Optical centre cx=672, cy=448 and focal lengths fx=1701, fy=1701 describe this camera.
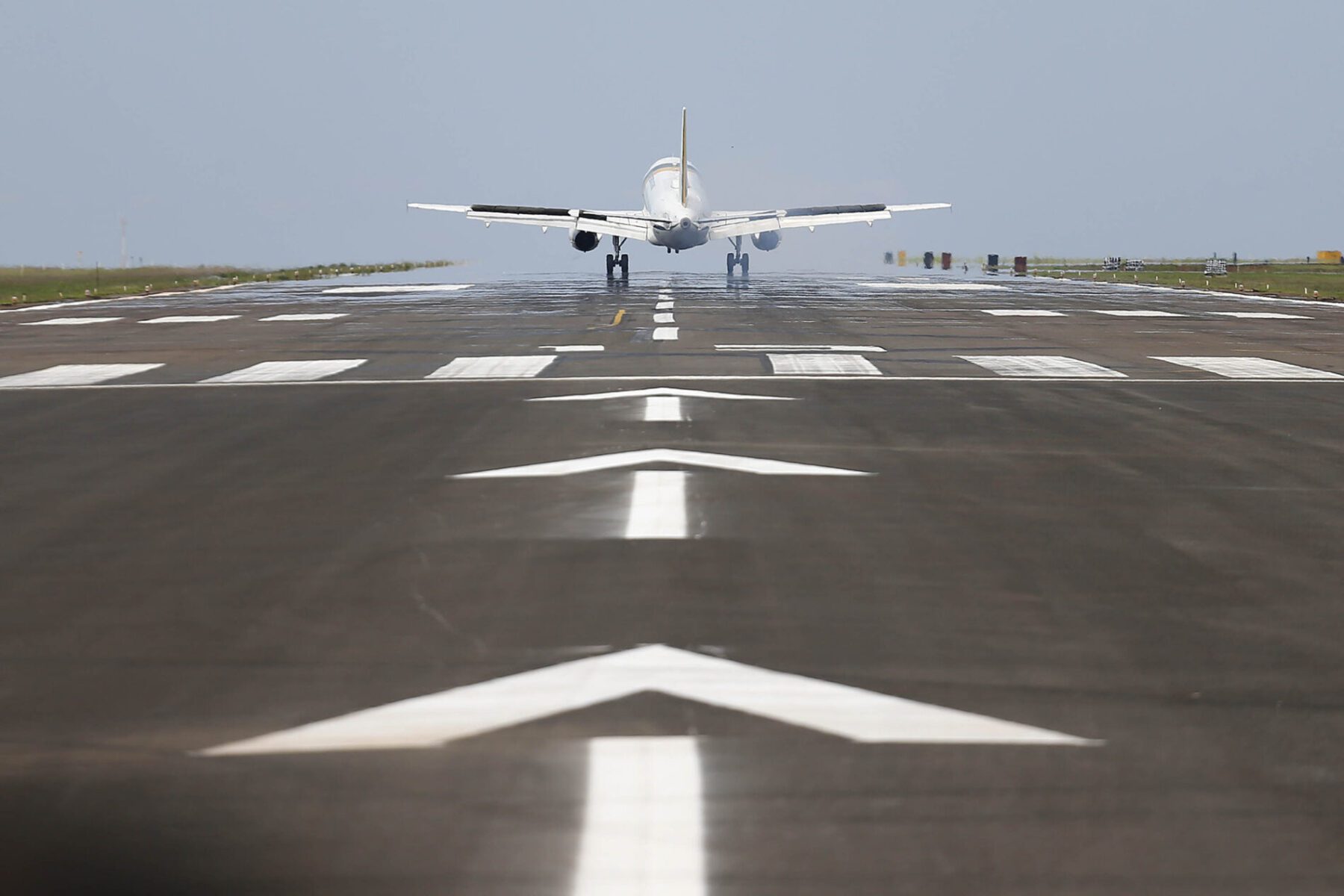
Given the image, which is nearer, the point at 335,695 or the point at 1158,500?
the point at 335,695

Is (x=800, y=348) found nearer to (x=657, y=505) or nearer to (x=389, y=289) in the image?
(x=657, y=505)

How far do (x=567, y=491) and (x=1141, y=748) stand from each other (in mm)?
A: 5579

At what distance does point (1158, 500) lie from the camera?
32.8ft

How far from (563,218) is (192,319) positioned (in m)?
33.4

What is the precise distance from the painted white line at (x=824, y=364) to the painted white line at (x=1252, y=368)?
161 inches

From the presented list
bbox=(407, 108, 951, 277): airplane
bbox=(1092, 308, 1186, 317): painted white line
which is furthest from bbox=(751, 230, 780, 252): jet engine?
bbox=(1092, 308, 1186, 317): painted white line

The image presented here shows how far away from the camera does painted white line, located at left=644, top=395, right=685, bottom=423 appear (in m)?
14.4

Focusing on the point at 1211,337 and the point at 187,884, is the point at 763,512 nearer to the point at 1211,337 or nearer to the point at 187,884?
the point at 187,884

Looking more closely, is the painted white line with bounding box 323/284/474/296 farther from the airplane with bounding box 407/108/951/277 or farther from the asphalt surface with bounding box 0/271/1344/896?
the asphalt surface with bounding box 0/271/1344/896

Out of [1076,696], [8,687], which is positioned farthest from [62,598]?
[1076,696]

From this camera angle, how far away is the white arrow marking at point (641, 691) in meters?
5.11

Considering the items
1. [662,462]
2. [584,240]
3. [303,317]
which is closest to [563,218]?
[584,240]

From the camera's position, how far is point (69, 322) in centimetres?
3622

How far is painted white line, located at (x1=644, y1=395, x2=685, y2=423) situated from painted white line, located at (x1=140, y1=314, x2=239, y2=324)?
813 inches
